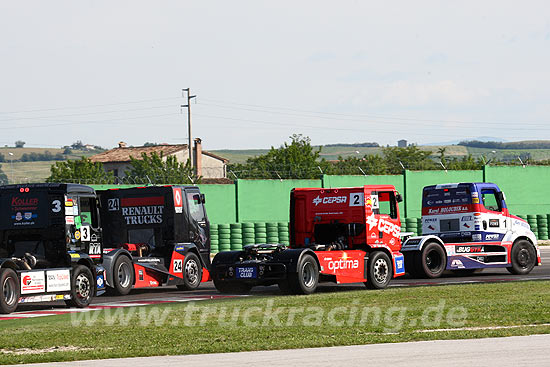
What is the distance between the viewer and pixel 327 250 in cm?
2239

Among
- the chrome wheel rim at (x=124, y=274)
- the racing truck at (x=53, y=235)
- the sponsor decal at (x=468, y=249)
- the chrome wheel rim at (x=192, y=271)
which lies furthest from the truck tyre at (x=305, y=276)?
the sponsor decal at (x=468, y=249)

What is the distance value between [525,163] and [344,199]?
3430cm

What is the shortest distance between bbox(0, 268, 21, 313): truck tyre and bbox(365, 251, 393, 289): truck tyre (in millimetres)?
7970

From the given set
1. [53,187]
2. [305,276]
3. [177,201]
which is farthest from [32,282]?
[177,201]

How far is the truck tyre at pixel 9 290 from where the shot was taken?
18.2m

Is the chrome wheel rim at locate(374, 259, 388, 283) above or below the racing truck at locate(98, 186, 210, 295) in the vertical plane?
below

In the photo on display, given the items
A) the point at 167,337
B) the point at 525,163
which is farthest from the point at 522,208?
the point at 167,337

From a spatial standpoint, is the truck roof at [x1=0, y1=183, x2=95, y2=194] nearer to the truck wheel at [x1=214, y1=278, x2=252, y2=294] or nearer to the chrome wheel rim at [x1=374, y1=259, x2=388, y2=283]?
the truck wheel at [x1=214, y1=278, x2=252, y2=294]

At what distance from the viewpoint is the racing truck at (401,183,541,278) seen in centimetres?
2548

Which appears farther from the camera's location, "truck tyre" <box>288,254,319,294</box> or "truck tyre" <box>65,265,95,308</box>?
"truck tyre" <box>288,254,319,294</box>

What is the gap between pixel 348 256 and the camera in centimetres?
2197

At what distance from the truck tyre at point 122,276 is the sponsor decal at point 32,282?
132 inches

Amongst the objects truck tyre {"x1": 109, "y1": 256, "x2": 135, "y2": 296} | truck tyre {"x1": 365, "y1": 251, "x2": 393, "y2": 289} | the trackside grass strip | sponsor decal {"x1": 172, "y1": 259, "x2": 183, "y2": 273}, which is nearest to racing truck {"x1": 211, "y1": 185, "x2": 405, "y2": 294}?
truck tyre {"x1": 365, "y1": 251, "x2": 393, "y2": 289}

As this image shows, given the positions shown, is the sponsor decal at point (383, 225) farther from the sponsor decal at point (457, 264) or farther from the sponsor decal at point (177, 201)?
the sponsor decal at point (177, 201)
